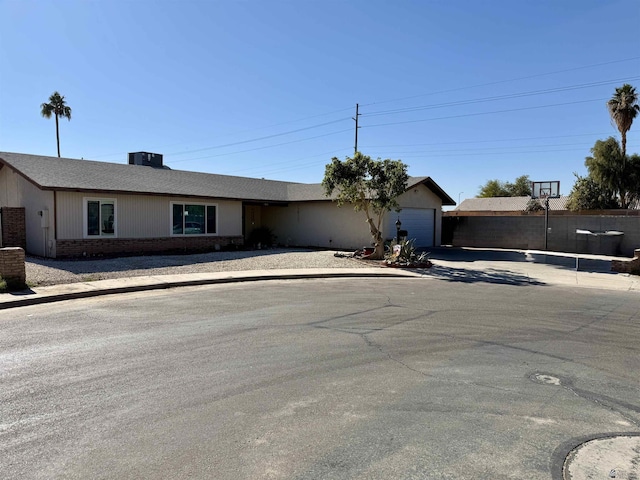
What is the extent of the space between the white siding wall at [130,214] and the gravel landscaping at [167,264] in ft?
5.63

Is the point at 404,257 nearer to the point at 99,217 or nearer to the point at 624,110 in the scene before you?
the point at 99,217

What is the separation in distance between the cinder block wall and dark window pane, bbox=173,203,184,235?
51.1 ft

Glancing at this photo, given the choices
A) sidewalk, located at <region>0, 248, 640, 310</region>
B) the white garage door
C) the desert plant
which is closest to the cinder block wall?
sidewalk, located at <region>0, 248, 640, 310</region>

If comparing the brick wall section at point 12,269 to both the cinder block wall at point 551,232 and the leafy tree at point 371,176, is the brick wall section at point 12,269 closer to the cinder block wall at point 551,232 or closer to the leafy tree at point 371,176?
the leafy tree at point 371,176

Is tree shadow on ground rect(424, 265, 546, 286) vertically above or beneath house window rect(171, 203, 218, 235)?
beneath

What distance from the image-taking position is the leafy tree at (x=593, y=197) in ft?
136

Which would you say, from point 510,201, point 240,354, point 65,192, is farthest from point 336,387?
point 510,201

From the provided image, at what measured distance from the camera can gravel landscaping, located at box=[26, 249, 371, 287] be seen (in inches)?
556

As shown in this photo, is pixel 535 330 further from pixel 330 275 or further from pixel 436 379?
pixel 330 275

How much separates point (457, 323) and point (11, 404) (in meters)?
6.82

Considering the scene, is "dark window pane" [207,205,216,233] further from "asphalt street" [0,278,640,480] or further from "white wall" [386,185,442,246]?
"asphalt street" [0,278,640,480]

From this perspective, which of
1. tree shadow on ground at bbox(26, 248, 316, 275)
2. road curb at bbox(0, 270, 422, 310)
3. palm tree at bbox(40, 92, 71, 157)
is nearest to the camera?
road curb at bbox(0, 270, 422, 310)

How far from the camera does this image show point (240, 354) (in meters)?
6.50

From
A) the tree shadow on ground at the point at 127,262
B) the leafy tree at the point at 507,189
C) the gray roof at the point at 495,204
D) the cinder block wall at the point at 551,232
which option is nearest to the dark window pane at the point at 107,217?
the tree shadow on ground at the point at 127,262
